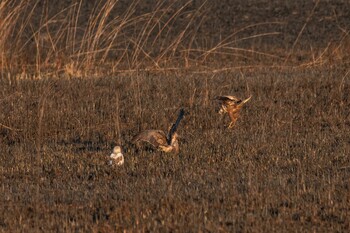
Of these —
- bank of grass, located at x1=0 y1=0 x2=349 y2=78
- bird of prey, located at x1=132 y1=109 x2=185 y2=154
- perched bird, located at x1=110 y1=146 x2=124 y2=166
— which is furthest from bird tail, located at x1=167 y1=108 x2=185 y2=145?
bank of grass, located at x1=0 y1=0 x2=349 y2=78

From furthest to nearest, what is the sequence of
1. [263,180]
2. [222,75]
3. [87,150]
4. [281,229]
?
[222,75] → [87,150] → [263,180] → [281,229]

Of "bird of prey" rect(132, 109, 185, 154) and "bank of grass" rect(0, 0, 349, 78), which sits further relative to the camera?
"bank of grass" rect(0, 0, 349, 78)

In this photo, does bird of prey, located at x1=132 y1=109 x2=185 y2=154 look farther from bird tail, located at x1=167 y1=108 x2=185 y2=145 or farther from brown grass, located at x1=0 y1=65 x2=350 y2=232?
brown grass, located at x1=0 y1=65 x2=350 y2=232

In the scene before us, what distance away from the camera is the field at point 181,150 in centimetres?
517

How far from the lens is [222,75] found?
11.6 metres

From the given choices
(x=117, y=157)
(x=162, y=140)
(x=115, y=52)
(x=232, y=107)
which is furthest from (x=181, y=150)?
(x=115, y=52)

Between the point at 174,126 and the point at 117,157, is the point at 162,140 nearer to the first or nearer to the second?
the point at 174,126

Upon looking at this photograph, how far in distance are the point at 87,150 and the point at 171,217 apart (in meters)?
2.31

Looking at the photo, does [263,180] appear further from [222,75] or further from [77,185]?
[222,75]

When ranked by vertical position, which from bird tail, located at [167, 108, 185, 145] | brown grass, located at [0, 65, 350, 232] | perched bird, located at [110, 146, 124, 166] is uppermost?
bird tail, located at [167, 108, 185, 145]

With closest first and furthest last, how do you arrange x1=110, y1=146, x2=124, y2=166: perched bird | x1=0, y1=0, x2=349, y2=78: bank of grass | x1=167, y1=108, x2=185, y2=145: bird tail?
x1=110, y1=146, x2=124, y2=166: perched bird, x1=167, y1=108, x2=185, y2=145: bird tail, x1=0, y1=0, x2=349, y2=78: bank of grass

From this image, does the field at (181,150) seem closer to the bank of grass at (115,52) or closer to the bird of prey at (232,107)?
the bank of grass at (115,52)

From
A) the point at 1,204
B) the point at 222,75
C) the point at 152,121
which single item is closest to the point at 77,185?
the point at 1,204

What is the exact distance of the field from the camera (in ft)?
17.0
